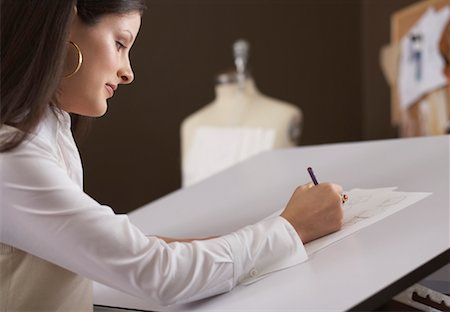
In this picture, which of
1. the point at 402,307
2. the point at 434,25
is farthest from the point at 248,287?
the point at 434,25

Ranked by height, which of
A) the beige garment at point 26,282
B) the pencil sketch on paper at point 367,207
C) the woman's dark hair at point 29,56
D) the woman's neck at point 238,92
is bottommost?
the beige garment at point 26,282

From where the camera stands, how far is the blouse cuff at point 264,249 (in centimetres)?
105

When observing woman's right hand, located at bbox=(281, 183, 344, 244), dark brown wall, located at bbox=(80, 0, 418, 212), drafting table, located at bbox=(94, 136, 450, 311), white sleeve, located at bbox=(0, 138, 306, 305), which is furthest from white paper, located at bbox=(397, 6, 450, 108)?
white sleeve, located at bbox=(0, 138, 306, 305)

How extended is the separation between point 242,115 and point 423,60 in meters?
0.85

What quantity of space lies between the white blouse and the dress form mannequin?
1634mm

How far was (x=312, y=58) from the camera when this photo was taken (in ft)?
14.8

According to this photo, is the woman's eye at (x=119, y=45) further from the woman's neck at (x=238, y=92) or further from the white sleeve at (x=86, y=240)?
the woman's neck at (x=238, y=92)

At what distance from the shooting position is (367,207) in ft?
4.20

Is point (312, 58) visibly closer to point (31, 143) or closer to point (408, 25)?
point (408, 25)

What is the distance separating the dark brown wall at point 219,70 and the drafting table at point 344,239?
2.08m

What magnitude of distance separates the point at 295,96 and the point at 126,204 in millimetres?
1139

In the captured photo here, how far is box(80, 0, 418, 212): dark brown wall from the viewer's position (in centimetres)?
393

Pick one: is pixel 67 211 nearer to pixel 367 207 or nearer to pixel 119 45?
pixel 119 45

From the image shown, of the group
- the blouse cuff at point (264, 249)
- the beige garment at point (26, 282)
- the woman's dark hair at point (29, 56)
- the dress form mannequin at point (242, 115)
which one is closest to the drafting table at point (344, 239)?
the blouse cuff at point (264, 249)
